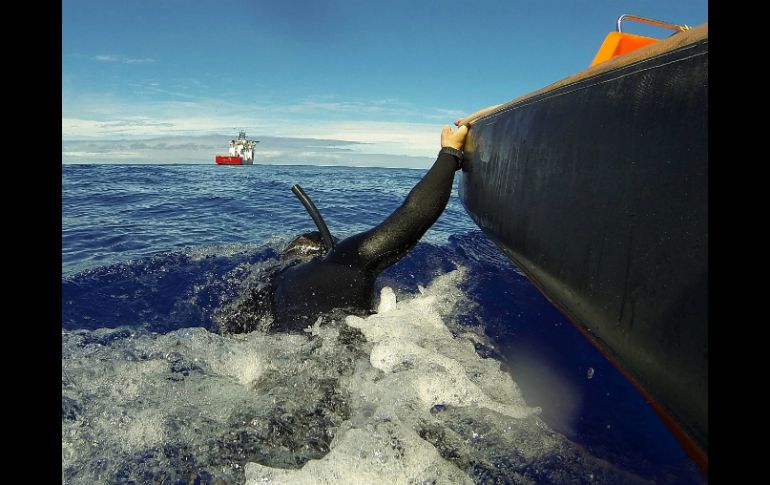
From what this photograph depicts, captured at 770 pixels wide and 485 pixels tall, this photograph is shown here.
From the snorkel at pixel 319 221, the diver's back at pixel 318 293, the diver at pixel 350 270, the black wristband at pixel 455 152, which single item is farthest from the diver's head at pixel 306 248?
the black wristband at pixel 455 152

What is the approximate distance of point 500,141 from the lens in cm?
313

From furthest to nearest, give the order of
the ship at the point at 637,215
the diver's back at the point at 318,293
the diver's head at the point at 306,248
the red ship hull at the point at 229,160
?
the red ship hull at the point at 229,160, the diver's head at the point at 306,248, the diver's back at the point at 318,293, the ship at the point at 637,215

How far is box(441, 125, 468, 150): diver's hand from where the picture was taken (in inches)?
156

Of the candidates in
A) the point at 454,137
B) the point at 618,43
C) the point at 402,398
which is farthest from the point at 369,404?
the point at 618,43

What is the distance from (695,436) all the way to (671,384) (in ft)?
0.49

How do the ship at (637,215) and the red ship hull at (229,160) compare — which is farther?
the red ship hull at (229,160)

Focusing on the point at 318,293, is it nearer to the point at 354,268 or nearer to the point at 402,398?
the point at 354,268

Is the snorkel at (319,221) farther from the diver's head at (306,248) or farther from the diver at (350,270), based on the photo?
the diver's head at (306,248)

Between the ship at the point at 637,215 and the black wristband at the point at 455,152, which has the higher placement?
the black wristband at the point at 455,152

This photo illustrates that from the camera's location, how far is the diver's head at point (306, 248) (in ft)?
14.3

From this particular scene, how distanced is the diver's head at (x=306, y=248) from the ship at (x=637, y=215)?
8.01 ft

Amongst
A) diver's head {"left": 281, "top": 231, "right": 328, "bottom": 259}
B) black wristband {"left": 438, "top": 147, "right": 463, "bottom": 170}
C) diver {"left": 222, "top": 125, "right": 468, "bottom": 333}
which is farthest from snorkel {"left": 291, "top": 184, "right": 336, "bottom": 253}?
black wristband {"left": 438, "top": 147, "right": 463, "bottom": 170}

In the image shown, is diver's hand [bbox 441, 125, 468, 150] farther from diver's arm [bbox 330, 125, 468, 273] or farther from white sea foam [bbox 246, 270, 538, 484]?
white sea foam [bbox 246, 270, 538, 484]

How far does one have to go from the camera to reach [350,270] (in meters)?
3.18
